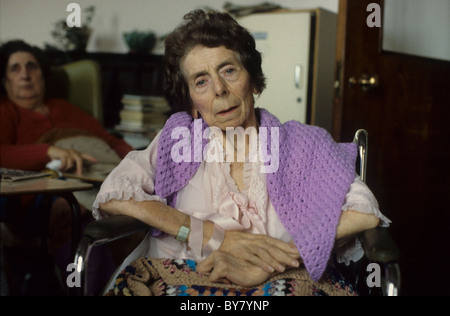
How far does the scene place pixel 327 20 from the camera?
2756 millimetres

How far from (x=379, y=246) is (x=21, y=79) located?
2.04m

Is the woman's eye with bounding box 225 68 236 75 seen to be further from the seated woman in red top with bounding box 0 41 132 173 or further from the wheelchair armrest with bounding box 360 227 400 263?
the seated woman in red top with bounding box 0 41 132 173

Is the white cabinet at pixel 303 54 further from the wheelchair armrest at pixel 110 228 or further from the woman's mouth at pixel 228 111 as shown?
the wheelchair armrest at pixel 110 228

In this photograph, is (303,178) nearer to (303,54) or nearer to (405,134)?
(405,134)

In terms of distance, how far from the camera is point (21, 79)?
247cm

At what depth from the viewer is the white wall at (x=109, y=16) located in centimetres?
324

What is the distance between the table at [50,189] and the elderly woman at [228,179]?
323 millimetres

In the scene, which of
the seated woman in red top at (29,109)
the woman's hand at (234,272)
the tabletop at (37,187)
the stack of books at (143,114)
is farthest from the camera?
the stack of books at (143,114)

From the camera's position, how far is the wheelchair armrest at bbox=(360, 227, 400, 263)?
1066mm

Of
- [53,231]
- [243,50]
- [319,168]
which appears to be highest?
[243,50]

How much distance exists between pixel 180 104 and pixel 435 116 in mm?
1464

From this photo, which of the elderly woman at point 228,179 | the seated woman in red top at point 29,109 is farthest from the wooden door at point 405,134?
the seated woman in red top at point 29,109
